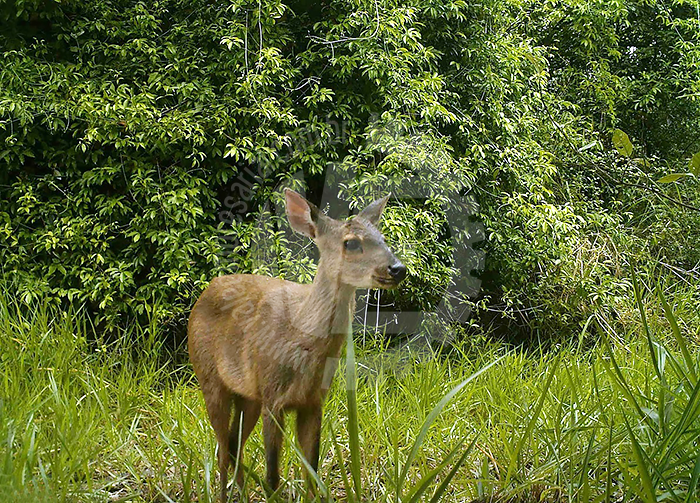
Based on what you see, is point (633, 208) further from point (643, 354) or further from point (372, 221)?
point (372, 221)

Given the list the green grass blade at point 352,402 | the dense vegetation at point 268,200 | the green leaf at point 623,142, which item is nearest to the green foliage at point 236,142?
the dense vegetation at point 268,200

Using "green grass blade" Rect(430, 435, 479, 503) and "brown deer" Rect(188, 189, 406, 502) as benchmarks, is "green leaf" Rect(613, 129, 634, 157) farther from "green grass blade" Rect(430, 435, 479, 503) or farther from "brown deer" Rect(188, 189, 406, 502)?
"green grass blade" Rect(430, 435, 479, 503)

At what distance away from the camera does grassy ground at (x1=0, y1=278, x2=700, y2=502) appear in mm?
1729

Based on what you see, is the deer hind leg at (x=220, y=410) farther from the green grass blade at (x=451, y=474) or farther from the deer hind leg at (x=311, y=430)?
the green grass blade at (x=451, y=474)

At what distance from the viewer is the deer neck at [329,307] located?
72.6 inches

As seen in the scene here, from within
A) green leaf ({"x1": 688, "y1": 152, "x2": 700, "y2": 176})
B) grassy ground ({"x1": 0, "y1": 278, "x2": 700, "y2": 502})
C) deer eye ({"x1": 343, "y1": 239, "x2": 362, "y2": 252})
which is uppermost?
green leaf ({"x1": 688, "y1": 152, "x2": 700, "y2": 176})

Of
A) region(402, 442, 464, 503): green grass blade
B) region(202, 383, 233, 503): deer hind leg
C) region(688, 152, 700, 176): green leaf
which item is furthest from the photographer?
region(202, 383, 233, 503): deer hind leg

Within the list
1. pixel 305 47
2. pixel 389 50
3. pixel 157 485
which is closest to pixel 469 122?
pixel 389 50

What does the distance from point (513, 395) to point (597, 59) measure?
6.31 m

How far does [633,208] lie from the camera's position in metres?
7.66

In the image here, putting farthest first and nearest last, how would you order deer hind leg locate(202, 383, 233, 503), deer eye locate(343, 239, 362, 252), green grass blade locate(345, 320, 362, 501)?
1. deer hind leg locate(202, 383, 233, 503)
2. deer eye locate(343, 239, 362, 252)
3. green grass blade locate(345, 320, 362, 501)

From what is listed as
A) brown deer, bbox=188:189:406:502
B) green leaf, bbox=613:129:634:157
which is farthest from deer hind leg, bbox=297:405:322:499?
green leaf, bbox=613:129:634:157

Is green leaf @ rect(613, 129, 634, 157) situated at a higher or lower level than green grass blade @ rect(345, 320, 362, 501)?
higher

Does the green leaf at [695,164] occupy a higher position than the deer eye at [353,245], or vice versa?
the green leaf at [695,164]
